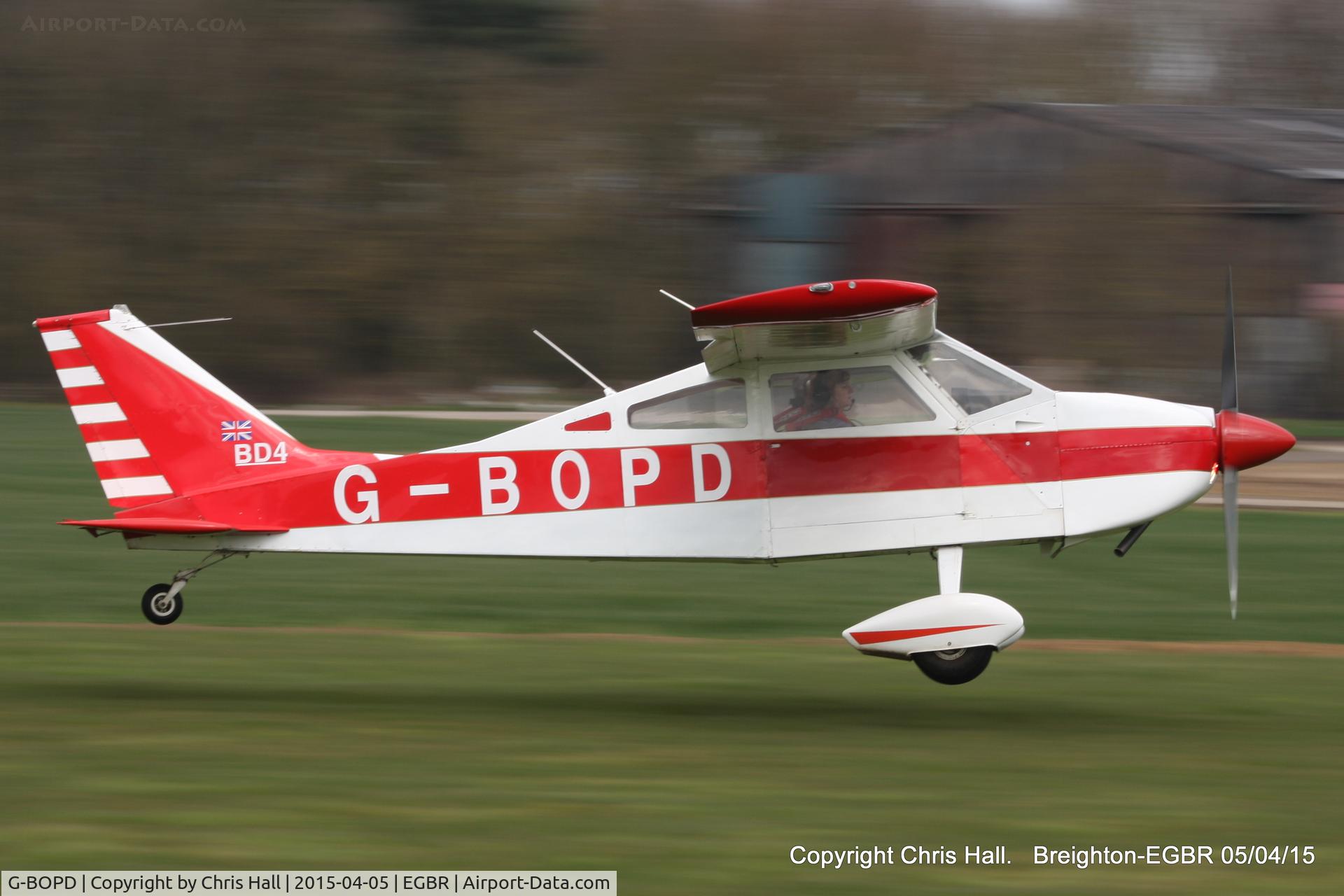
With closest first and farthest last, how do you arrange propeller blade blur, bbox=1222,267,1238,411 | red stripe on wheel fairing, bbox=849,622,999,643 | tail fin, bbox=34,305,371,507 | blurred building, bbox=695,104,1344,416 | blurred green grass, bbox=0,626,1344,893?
blurred green grass, bbox=0,626,1344,893, red stripe on wheel fairing, bbox=849,622,999,643, propeller blade blur, bbox=1222,267,1238,411, tail fin, bbox=34,305,371,507, blurred building, bbox=695,104,1344,416

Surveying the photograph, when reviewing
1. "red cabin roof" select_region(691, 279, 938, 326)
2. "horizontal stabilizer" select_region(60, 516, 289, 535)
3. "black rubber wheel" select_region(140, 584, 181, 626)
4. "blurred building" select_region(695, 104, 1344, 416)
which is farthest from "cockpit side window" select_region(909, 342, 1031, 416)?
"blurred building" select_region(695, 104, 1344, 416)

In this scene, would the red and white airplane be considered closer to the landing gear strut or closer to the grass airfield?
the landing gear strut

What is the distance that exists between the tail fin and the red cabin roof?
271 centimetres

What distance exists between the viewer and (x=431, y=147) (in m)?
35.5

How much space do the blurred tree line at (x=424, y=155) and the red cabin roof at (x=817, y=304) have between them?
24633mm

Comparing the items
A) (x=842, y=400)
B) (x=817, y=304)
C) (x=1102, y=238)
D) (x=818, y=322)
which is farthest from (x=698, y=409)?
(x=1102, y=238)

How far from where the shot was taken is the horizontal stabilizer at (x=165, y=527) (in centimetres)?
819

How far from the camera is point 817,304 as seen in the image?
7.27m

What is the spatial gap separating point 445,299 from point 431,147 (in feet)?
14.3

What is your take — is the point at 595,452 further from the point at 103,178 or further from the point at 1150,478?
the point at 103,178

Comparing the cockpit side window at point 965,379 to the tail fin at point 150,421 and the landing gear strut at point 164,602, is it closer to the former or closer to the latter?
the tail fin at point 150,421

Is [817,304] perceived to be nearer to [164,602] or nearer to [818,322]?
[818,322]

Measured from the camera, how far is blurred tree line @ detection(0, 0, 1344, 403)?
3316 cm

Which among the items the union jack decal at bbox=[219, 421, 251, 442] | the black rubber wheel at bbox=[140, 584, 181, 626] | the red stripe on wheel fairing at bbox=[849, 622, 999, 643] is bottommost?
the red stripe on wheel fairing at bbox=[849, 622, 999, 643]
